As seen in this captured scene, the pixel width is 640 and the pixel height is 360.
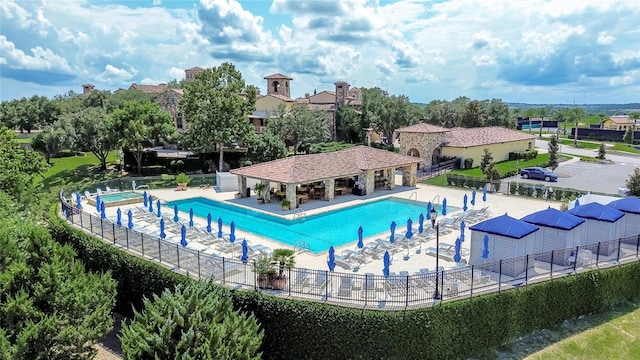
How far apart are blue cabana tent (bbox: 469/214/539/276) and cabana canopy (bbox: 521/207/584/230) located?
0.97 metres

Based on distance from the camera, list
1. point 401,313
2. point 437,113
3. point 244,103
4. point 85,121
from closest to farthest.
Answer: point 401,313 → point 244,103 → point 85,121 → point 437,113

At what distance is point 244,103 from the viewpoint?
Result: 4338 centimetres

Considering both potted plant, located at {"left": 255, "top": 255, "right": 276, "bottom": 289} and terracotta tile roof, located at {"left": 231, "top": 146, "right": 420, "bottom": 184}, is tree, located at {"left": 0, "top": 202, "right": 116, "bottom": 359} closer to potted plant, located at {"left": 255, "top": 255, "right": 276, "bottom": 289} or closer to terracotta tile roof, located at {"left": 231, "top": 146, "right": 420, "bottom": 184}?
potted plant, located at {"left": 255, "top": 255, "right": 276, "bottom": 289}

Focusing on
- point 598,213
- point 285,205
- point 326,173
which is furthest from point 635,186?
point 285,205

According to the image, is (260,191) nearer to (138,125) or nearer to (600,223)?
(138,125)

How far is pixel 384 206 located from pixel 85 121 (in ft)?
110

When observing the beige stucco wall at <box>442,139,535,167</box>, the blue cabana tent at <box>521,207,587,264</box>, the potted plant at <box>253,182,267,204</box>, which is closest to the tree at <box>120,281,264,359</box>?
the blue cabana tent at <box>521,207,587,264</box>

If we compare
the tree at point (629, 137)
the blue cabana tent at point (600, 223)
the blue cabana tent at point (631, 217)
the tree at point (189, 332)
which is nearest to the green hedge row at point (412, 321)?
the tree at point (189, 332)

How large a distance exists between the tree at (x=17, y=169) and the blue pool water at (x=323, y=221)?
9330 millimetres

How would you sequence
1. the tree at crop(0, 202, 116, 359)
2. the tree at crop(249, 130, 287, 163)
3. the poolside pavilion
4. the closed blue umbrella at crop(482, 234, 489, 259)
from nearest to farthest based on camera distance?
the tree at crop(0, 202, 116, 359) → the closed blue umbrella at crop(482, 234, 489, 259) → the poolside pavilion → the tree at crop(249, 130, 287, 163)

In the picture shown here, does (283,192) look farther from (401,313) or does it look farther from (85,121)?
(85,121)

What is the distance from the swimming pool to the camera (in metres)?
31.5

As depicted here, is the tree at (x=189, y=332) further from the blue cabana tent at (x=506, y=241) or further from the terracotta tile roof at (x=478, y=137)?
the terracotta tile roof at (x=478, y=137)

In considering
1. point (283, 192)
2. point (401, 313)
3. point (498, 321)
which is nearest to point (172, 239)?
point (283, 192)
